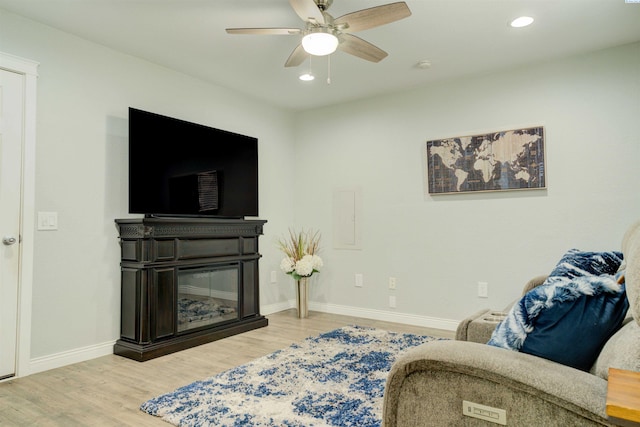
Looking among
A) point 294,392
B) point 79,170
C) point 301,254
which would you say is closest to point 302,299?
point 301,254

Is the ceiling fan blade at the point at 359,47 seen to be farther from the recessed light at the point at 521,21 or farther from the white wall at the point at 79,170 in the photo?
the white wall at the point at 79,170

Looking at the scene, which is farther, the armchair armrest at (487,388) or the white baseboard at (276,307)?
the white baseboard at (276,307)

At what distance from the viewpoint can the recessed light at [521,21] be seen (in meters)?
2.78

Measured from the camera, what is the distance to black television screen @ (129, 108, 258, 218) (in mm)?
Answer: 3211

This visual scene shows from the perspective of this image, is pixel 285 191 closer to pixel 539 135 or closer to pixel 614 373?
pixel 539 135

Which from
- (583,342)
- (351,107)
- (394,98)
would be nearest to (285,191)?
(351,107)

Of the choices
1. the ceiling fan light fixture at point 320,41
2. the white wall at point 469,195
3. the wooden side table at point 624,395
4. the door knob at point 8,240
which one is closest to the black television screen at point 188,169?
the door knob at point 8,240

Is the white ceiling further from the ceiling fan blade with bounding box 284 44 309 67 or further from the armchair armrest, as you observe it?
the armchair armrest

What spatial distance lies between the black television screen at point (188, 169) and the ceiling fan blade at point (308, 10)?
1679 mm

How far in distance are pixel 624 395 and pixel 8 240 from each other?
3301 mm

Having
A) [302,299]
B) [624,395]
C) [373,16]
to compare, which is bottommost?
[302,299]

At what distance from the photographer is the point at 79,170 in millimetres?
3064

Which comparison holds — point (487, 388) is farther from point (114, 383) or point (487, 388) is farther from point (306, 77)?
point (306, 77)

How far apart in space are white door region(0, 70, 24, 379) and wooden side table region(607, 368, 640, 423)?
328 cm
